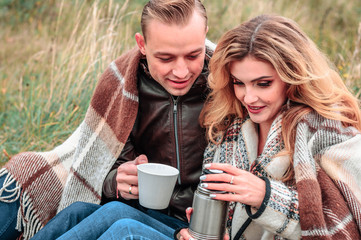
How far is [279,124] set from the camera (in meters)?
2.40

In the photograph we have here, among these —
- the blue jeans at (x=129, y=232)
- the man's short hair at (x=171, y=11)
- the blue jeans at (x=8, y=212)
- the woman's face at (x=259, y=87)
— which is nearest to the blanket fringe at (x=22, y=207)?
the blue jeans at (x=8, y=212)

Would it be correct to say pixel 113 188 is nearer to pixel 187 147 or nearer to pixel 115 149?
pixel 115 149

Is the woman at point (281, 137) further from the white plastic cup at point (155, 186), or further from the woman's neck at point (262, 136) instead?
the white plastic cup at point (155, 186)

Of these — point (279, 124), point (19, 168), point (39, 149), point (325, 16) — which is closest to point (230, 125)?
point (279, 124)

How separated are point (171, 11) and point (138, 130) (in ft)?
2.61

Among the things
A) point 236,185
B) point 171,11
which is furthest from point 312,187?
point 171,11

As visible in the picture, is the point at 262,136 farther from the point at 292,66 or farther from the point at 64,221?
the point at 64,221

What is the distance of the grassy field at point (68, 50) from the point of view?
422 centimetres

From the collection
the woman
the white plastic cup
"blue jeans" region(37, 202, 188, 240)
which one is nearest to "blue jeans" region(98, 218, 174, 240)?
"blue jeans" region(37, 202, 188, 240)

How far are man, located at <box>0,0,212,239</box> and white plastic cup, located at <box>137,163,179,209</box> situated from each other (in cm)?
28

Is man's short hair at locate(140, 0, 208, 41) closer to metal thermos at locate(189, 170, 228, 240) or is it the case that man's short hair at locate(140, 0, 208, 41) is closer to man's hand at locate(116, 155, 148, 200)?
man's hand at locate(116, 155, 148, 200)

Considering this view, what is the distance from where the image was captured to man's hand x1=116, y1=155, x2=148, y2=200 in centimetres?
261

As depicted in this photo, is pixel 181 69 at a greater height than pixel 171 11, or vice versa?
pixel 171 11

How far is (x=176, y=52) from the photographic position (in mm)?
2549
